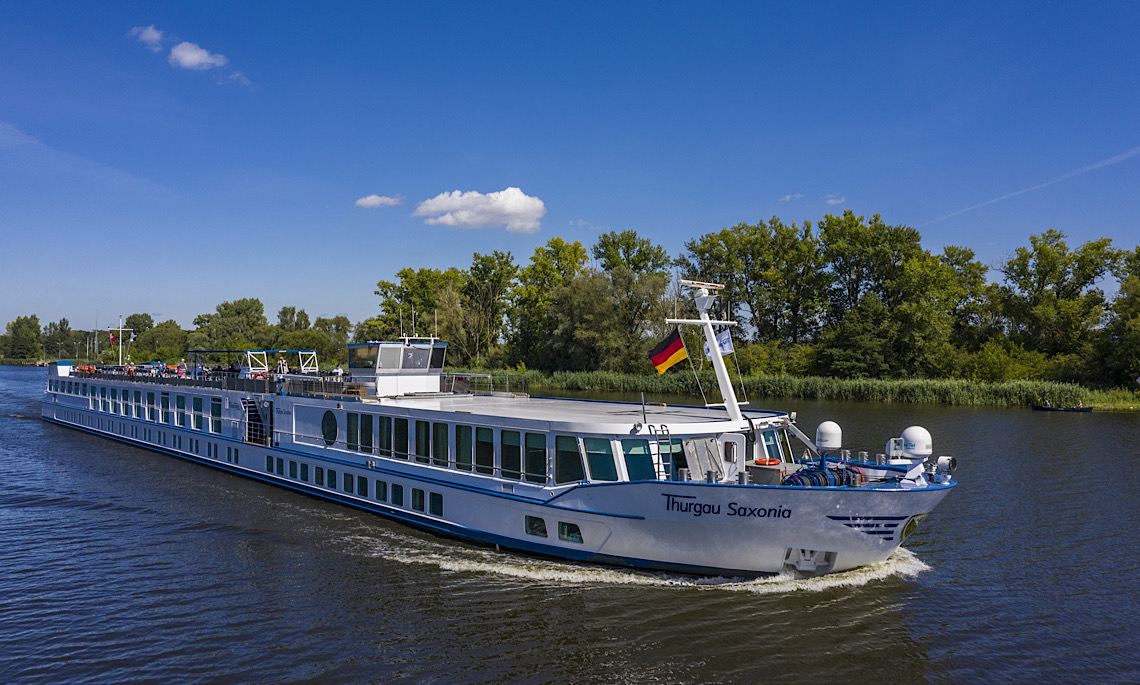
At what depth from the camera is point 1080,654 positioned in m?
11.1

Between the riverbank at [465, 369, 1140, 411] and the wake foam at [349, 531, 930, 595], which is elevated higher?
the riverbank at [465, 369, 1140, 411]

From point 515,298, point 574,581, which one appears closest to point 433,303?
point 515,298

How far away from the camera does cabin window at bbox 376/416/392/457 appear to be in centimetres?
1822

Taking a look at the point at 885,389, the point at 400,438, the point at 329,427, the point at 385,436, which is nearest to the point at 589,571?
the point at 400,438

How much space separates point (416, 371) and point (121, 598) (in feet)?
33.4

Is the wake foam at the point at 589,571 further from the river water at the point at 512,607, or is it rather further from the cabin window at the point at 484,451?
the cabin window at the point at 484,451

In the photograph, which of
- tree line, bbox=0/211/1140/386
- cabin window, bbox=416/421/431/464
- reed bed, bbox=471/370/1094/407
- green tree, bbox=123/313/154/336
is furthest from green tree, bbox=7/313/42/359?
cabin window, bbox=416/421/431/464

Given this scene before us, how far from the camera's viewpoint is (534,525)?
14.6 metres

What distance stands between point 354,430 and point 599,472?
8898mm

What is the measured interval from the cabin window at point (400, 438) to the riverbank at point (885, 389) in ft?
66.9

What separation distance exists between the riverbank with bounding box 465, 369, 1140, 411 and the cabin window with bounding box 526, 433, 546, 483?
23.8 metres

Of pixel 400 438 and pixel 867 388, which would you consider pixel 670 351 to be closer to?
pixel 400 438

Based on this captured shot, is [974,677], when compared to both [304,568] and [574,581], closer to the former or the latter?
[574,581]

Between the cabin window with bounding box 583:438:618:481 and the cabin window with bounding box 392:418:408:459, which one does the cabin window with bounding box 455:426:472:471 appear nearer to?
the cabin window with bounding box 392:418:408:459
